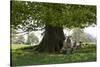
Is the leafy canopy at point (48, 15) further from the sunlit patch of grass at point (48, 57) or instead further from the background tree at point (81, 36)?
the sunlit patch of grass at point (48, 57)

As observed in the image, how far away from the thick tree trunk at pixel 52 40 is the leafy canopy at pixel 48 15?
2.7 inches

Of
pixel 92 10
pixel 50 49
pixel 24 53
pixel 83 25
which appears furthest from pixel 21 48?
pixel 92 10

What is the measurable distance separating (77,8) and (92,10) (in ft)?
0.68

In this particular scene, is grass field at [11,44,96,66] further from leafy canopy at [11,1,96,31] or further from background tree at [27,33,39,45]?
leafy canopy at [11,1,96,31]

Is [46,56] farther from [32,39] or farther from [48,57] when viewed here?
[32,39]

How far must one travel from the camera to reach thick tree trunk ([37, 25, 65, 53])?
207cm

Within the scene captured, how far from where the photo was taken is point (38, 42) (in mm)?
2047

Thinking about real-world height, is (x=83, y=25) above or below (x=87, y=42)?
above

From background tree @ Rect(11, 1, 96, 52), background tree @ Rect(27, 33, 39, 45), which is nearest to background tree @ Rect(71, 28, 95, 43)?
background tree @ Rect(11, 1, 96, 52)

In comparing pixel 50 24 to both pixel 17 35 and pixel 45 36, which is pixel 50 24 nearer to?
pixel 45 36

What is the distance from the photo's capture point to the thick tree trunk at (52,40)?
2.07 m

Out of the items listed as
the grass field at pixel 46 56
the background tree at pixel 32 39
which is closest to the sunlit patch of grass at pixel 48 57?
the grass field at pixel 46 56

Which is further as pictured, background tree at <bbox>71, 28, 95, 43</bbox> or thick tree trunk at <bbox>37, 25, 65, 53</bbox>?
background tree at <bbox>71, 28, 95, 43</bbox>

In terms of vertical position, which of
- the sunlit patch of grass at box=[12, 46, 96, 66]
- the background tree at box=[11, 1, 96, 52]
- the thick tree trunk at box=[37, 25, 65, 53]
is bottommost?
the sunlit patch of grass at box=[12, 46, 96, 66]
